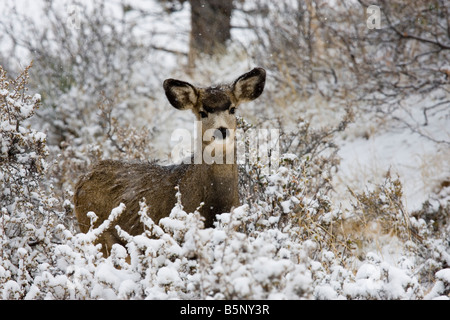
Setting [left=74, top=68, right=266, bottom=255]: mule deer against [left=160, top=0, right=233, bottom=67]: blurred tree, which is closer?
[left=74, top=68, right=266, bottom=255]: mule deer

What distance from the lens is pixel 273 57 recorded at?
40.5 feet

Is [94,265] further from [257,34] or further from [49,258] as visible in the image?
[257,34]

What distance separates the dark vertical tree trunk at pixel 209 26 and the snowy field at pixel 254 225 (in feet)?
10.2

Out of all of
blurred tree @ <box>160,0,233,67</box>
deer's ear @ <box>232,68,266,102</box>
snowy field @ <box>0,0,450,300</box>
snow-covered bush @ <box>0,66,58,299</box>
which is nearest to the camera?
snowy field @ <box>0,0,450,300</box>

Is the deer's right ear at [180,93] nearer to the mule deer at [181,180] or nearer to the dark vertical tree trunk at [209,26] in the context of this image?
the mule deer at [181,180]

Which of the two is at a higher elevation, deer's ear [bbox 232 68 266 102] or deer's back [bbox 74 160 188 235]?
deer's ear [bbox 232 68 266 102]

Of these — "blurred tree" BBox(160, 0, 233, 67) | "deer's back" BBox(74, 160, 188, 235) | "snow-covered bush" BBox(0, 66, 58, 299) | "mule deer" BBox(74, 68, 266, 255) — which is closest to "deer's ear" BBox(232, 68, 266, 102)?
"mule deer" BBox(74, 68, 266, 255)

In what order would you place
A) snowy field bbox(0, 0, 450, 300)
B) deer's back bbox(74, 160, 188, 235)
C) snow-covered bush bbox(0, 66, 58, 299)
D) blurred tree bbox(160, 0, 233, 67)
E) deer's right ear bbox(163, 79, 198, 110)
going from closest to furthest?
1. snowy field bbox(0, 0, 450, 300)
2. snow-covered bush bbox(0, 66, 58, 299)
3. deer's back bbox(74, 160, 188, 235)
4. deer's right ear bbox(163, 79, 198, 110)
5. blurred tree bbox(160, 0, 233, 67)

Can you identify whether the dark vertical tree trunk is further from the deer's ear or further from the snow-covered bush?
the snow-covered bush

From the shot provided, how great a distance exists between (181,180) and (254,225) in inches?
32.0

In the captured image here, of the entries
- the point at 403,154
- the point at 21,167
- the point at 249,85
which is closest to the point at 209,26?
the point at 403,154

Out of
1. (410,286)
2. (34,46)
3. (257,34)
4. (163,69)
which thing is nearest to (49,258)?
(410,286)

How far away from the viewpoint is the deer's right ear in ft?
17.5
